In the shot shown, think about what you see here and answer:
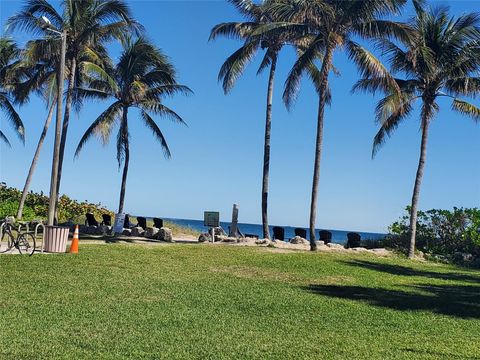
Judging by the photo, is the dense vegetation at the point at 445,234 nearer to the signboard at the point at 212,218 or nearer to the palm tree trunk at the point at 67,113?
the signboard at the point at 212,218

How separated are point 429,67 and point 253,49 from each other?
7.31 m

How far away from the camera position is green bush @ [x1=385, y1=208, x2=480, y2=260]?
73.7 ft

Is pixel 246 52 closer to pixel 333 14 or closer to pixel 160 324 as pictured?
pixel 333 14

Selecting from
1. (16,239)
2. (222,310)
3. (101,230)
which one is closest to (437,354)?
(222,310)

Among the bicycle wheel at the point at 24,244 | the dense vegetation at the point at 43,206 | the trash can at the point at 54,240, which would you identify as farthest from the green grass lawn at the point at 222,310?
the dense vegetation at the point at 43,206

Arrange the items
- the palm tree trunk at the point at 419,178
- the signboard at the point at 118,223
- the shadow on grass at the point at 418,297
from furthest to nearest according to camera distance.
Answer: the signboard at the point at 118,223 → the palm tree trunk at the point at 419,178 → the shadow on grass at the point at 418,297

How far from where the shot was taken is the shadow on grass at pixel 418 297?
9.27 meters

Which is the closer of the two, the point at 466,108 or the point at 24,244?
the point at 24,244

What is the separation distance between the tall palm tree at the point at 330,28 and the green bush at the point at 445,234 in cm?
671

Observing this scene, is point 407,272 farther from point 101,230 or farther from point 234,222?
point 101,230

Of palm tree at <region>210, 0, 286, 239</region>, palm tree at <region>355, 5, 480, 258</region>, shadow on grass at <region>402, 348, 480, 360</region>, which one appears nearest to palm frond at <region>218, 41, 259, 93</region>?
palm tree at <region>210, 0, 286, 239</region>

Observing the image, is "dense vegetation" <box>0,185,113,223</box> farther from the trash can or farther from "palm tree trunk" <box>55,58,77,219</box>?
the trash can

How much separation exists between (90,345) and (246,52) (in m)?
18.0

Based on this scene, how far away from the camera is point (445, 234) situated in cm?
2336
